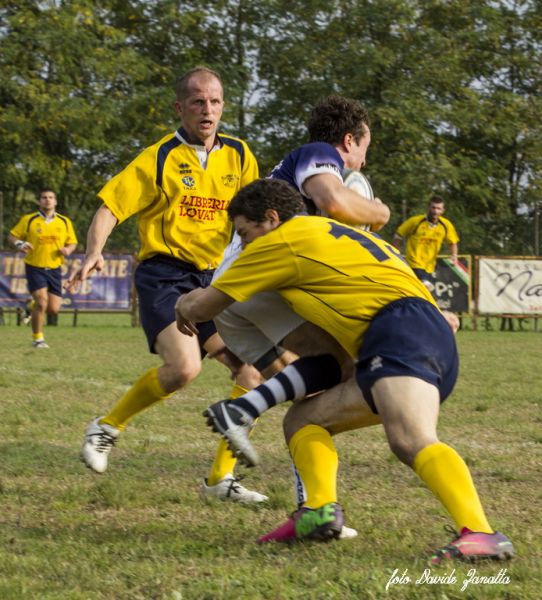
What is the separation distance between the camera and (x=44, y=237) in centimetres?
1691

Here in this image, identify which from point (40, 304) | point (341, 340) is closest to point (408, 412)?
point (341, 340)

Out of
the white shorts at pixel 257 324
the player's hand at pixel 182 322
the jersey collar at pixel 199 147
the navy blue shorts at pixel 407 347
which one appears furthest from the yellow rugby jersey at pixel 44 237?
the navy blue shorts at pixel 407 347

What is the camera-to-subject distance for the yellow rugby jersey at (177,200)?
5.79 metres

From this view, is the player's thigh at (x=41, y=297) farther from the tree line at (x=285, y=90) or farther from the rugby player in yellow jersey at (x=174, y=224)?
the tree line at (x=285, y=90)

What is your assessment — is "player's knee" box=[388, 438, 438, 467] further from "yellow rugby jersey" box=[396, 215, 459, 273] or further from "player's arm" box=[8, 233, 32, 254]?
"yellow rugby jersey" box=[396, 215, 459, 273]

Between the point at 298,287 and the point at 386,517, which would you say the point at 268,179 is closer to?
the point at 298,287

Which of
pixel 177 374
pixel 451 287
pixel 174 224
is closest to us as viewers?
pixel 177 374

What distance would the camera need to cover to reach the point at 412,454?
3.85 metres

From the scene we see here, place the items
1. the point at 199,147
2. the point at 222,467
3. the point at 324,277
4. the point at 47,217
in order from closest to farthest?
the point at 324,277 < the point at 222,467 < the point at 199,147 < the point at 47,217

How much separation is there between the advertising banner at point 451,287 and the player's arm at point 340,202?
17872mm

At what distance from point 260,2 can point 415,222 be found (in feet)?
45.5

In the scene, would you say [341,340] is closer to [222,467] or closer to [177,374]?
[222,467]

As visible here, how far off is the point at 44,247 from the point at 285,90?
15298mm

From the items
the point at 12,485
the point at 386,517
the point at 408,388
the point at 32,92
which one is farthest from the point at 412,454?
the point at 32,92
